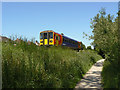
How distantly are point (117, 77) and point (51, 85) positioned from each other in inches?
103

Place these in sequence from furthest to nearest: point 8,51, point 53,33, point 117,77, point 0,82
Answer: point 53,33 < point 117,77 < point 8,51 < point 0,82

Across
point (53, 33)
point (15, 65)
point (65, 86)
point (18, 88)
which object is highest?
point (53, 33)

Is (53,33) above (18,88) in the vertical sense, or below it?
above

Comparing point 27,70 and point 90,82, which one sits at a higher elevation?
point 27,70

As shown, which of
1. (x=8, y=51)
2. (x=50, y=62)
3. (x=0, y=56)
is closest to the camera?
(x=0, y=56)

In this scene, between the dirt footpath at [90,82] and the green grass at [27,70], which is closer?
the green grass at [27,70]

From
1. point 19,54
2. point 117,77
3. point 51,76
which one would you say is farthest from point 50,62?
point 117,77

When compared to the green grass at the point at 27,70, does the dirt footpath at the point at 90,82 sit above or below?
below

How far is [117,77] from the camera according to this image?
193 inches

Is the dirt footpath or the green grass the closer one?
the green grass

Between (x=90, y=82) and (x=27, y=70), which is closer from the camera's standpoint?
(x=27, y=70)

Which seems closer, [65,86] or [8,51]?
[8,51]

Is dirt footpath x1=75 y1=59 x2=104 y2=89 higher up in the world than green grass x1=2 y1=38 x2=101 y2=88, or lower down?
lower down

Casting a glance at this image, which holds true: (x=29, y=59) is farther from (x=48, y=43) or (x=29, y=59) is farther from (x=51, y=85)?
(x=48, y=43)
